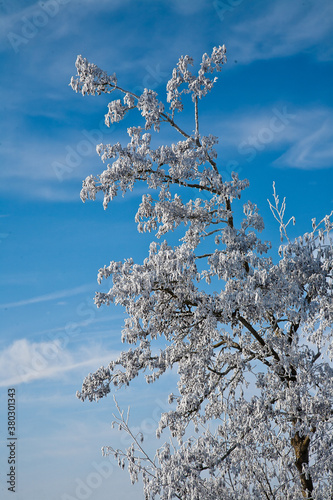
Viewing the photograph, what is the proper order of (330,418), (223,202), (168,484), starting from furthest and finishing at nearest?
(223,202) < (330,418) < (168,484)

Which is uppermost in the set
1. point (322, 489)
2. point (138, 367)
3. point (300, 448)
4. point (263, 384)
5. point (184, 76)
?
Answer: point (184, 76)

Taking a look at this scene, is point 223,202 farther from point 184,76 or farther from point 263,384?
point 263,384

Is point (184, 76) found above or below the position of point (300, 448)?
above

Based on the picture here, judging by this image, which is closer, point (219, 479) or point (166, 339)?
point (219, 479)

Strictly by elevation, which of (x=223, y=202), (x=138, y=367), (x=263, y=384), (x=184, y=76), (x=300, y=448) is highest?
(x=184, y=76)

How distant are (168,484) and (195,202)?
5.46 m

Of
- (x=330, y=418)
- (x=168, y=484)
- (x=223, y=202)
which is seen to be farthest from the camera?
(x=223, y=202)

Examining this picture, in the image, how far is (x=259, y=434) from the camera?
411 inches

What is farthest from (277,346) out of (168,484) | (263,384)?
(168,484)

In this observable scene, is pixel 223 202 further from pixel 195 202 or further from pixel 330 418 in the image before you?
pixel 330 418

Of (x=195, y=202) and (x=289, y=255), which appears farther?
(x=195, y=202)

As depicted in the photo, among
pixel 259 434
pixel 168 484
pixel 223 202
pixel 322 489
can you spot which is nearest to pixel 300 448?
pixel 322 489

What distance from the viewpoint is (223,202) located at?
11.4 meters

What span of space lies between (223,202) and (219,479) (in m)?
5.28
